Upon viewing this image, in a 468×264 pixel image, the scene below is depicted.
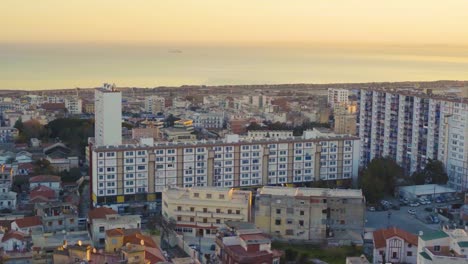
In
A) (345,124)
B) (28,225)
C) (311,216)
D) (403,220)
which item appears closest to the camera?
(28,225)

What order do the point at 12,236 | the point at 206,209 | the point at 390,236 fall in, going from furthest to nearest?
the point at 206,209, the point at 12,236, the point at 390,236

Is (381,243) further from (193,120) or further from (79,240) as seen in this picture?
(193,120)

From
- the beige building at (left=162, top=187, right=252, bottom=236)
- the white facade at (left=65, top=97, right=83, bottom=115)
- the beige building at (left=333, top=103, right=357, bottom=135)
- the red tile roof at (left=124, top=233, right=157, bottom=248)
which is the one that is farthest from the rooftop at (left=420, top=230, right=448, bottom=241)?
the white facade at (left=65, top=97, right=83, bottom=115)

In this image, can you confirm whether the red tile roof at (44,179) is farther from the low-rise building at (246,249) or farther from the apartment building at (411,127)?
the apartment building at (411,127)

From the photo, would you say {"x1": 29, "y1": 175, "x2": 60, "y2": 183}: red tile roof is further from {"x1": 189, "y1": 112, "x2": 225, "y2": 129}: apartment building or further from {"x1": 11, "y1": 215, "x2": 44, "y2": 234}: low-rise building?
{"x1": 189, "y1": 112, "x2": 225, "y2": 129}: apartment building

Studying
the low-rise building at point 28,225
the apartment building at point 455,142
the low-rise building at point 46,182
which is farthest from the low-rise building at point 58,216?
the apartment building at point 455,142

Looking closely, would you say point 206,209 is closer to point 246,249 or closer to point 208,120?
point 246,249

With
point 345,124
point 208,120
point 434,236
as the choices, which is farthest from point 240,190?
point 208,120

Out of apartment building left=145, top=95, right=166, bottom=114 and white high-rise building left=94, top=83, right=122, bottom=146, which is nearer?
white high-rise building left=94, top=83, right=122, bottom=146
